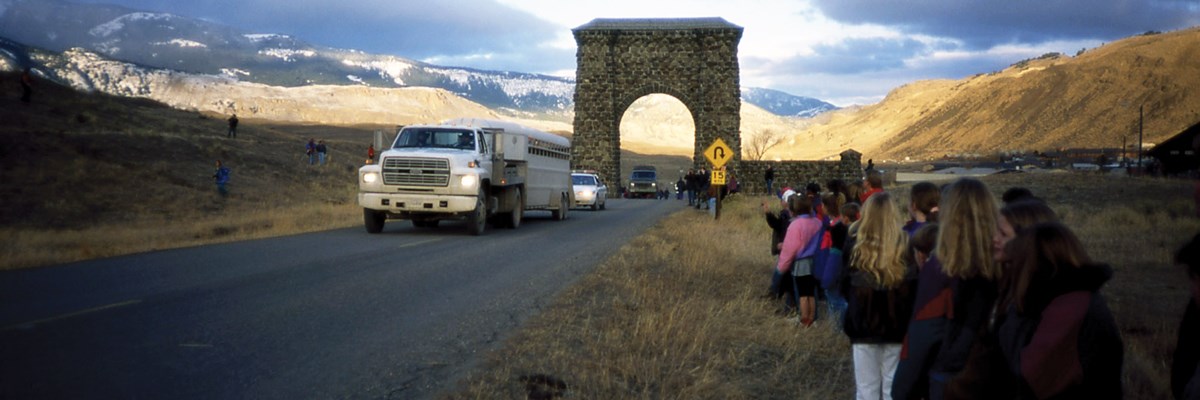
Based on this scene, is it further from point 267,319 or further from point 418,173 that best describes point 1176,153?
point 267,319

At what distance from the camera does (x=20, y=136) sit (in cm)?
3750

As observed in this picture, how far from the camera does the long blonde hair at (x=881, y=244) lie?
19.2 feet

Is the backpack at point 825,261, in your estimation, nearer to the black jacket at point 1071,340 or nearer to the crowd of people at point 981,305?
the crowd of people at point 981,305

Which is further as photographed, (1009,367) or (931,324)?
(931,324)

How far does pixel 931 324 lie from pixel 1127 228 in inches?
903

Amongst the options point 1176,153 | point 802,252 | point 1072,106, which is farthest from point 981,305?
point 1072,106

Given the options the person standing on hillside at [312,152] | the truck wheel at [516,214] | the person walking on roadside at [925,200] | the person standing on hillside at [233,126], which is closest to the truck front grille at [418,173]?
the truck wheel at [516,214]

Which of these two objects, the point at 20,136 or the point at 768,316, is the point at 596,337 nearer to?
the point at 768,316

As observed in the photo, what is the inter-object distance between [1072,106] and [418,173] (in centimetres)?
9829

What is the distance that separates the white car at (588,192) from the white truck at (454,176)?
11.7 metres

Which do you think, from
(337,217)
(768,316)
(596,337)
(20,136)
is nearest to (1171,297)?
(768,316)

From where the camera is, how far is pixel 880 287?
588 cm

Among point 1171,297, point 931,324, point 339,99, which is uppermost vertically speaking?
point 339,99

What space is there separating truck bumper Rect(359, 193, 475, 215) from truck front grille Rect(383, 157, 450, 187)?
266mm
